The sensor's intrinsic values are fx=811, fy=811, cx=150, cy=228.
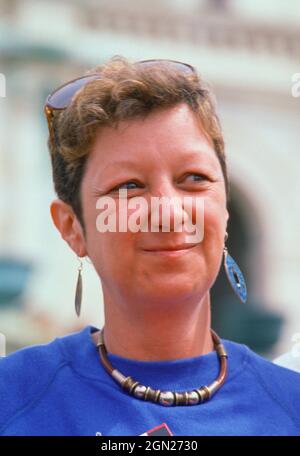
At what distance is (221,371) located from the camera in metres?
1.44

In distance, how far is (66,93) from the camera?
57.8 inches

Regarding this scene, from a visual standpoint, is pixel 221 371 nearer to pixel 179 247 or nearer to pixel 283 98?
pixel 179 247

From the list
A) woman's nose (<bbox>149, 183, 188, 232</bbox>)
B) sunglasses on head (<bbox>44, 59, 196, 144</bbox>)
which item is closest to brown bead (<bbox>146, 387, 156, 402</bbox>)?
woman's nose (<bbox>149, 183, 188, 232</bbox>)

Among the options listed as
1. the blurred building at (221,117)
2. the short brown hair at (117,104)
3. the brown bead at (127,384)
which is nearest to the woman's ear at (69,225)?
the short brown hair at (117,104)

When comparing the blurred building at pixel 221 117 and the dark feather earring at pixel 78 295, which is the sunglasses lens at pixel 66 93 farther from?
the blurred building at pixel 221 117

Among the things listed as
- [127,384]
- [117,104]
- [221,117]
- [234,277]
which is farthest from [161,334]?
[221,117]

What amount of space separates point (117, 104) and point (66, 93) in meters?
0.12

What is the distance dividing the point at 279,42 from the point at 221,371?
7707mm

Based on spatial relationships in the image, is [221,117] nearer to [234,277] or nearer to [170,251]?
[234,277]

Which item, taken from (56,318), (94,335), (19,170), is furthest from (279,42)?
(94,335)

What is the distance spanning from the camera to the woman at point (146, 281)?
1341 millimetres

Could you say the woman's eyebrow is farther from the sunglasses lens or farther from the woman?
the sunglasses lens
